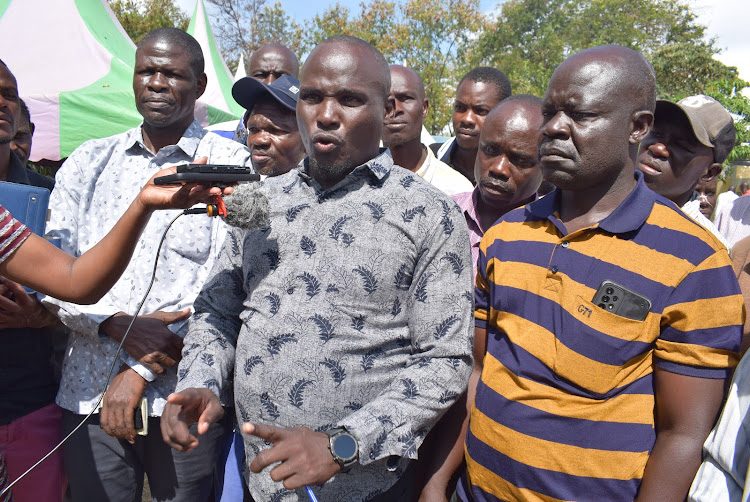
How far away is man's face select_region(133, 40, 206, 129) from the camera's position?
2645mm

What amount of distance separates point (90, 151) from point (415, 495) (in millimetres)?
2020

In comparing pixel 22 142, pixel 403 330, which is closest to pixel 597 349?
pixel 403 330

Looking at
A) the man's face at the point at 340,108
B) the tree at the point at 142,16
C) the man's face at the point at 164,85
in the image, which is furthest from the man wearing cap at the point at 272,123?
the tree at the point at 142,16

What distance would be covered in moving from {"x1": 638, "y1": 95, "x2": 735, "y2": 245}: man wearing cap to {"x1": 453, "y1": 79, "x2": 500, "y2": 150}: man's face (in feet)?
5.68

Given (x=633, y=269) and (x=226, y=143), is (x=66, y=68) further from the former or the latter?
(x=633, y=269)

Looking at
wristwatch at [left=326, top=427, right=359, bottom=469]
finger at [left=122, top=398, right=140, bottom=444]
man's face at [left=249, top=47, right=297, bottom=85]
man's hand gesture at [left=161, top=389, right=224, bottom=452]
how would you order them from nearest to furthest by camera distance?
1. wristwatch at [left=326, top=427, right=359, bottom=469]
2. man's hand gesture at [left=161, top=389, right=224, bottom=452]
3. finger at [left=122, top=398, right=140, bottom=444]
4. man's face at [left=249, top=47, right=297, bottom=85]

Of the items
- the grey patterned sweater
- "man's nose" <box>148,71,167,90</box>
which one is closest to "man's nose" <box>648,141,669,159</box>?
the grey patterned sweater

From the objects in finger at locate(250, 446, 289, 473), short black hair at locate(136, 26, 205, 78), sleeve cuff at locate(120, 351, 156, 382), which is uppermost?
short black hair at locate(136, 26, 205, 78)

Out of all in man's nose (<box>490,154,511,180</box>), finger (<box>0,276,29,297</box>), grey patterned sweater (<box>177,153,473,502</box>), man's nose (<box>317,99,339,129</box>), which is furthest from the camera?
man's nose (<box>490,154,511,180</box>)

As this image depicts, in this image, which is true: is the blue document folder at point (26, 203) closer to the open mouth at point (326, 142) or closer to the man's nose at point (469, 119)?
the open mouth at point (326, 142)

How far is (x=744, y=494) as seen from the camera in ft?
4.21

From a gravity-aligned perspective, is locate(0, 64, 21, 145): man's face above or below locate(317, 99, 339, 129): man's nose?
below

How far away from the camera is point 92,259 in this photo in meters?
1.78

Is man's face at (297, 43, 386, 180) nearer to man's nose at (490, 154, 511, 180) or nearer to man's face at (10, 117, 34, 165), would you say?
man's nose at (490, 154, 511, 180)
